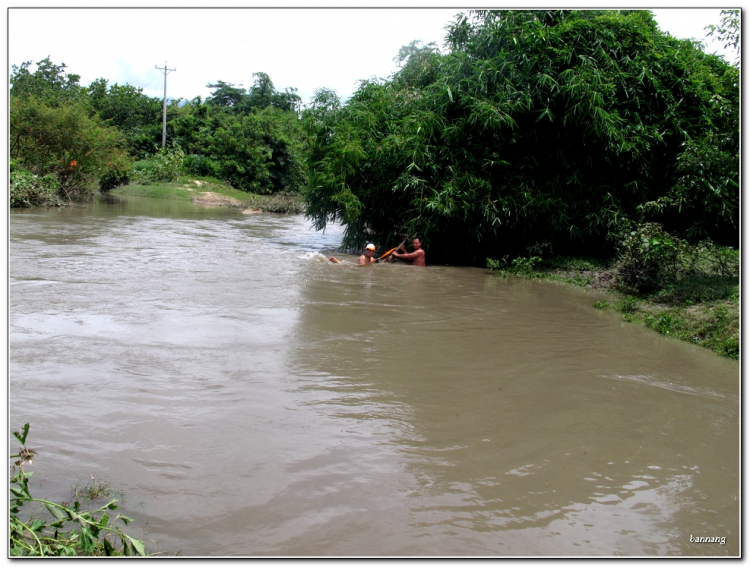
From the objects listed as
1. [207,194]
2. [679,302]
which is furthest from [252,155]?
[679,302]

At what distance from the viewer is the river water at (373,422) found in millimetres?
3025

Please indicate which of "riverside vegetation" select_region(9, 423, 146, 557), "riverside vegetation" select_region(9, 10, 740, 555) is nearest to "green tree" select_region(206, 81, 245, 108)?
"riverside vegetation" select_region(9, 10, 740, 555)

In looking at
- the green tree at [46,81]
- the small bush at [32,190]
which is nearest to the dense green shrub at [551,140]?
the small bush at [32,190]

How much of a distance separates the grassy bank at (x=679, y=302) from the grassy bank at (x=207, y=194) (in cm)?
1716

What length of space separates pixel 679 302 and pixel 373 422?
18.3ft

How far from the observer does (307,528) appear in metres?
2.95

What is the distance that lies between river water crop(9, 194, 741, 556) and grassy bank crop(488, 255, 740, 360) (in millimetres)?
252

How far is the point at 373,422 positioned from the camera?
4168 mm

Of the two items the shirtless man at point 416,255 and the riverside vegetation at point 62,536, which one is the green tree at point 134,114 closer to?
the shirtless man at point 416,255

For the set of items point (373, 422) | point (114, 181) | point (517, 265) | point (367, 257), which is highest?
point (114, 181)

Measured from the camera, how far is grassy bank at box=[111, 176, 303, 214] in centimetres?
2751

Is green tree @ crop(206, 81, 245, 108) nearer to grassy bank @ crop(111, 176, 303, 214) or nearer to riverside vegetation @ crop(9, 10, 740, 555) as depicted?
grassy bank @ crop(111, 176, 303, 214)

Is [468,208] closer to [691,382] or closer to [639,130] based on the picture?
[639,130]

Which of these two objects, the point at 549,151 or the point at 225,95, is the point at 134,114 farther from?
the point at 549,151
